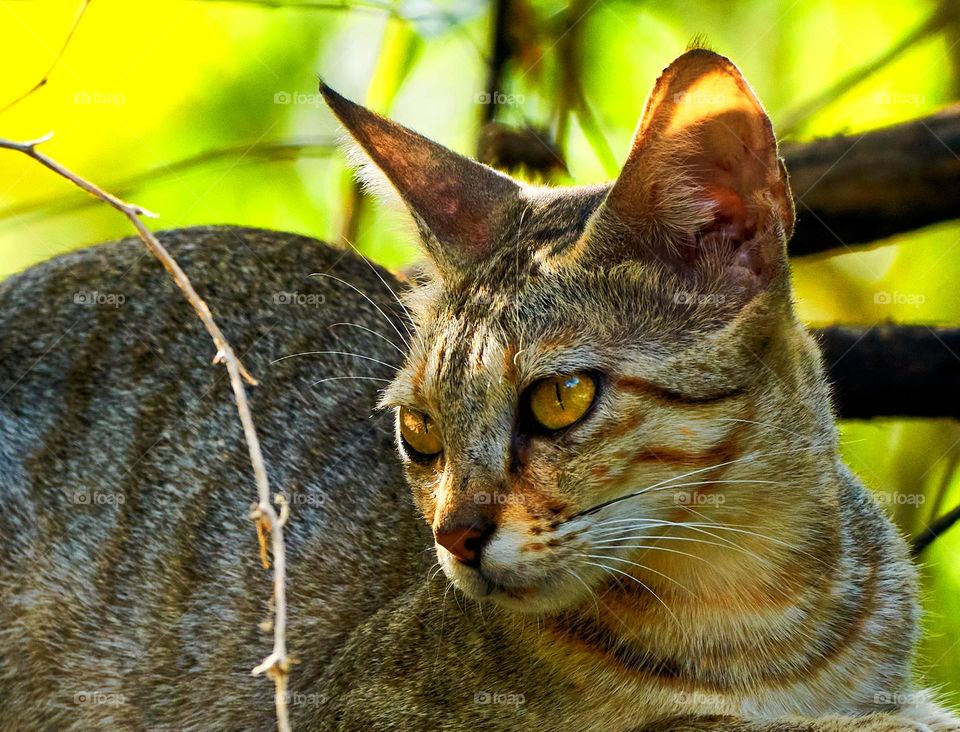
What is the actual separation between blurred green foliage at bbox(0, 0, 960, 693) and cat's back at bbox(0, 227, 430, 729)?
1.04 meters

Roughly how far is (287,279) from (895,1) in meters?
3.26

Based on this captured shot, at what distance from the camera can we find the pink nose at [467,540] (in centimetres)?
260

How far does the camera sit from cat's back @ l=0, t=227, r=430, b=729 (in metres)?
3.95

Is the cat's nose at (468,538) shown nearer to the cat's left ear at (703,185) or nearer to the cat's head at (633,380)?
the cat's head at (633,380)

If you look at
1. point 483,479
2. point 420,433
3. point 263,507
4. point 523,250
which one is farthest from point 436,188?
point 263,507

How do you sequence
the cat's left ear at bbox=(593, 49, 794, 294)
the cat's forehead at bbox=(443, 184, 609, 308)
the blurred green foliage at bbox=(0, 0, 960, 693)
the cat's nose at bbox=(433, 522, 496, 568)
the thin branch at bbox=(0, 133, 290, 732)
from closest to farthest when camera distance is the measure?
the thin branch at bbox=(0, 133, 290, 732) < the cat's nose at bbox=(433, 522, 496, 568) < the cat's left ear at bbox=(593, 49, 794, 294) < the cat's forehead at bbox=(443, 184, 609, 308) < the blurred green foliage at bbox=(0, 0, 960, 693)

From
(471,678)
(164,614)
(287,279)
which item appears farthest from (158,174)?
(471,678)

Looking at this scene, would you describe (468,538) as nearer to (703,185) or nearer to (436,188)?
(703,185)

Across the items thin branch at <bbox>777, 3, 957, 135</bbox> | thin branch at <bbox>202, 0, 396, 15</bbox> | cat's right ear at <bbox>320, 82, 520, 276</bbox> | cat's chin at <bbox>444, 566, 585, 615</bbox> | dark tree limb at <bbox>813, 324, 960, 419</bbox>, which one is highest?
thin branch at <bbox>202, 0, 396, 15</bbox>

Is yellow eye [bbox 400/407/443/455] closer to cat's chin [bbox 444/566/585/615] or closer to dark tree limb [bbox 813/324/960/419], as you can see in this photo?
cat's chin [bbox 444/566/585/615]

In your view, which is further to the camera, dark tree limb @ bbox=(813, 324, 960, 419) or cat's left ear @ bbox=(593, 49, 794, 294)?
dark tree limb @ bbox=(813, 324, 960, 419)

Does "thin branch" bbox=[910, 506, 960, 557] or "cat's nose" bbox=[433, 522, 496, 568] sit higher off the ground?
"cat's nose" bbox=[433, 522, 496, 568]

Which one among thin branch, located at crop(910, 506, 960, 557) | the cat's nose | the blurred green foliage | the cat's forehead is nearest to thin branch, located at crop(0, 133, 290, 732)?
the cat's nose

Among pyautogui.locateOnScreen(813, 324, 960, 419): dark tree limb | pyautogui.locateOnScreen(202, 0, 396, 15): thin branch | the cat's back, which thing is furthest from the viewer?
pyautogui.locateOnScreen(202, 0, 396, 15): thin branch
